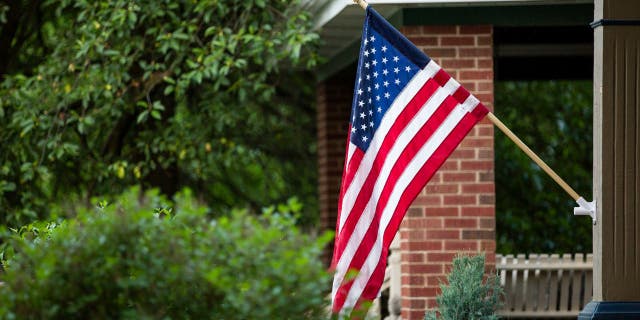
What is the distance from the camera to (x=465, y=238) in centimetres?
895

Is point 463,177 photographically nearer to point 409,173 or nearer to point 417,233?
point 417,233

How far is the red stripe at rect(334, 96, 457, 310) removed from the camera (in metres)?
7.33

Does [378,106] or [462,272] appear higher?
[378,106]

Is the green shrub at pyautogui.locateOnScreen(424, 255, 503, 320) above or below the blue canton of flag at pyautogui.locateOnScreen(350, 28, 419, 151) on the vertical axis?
below

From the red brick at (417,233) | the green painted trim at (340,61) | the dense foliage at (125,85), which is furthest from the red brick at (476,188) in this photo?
the dense foliage at (125,85)

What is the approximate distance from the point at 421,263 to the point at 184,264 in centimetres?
420

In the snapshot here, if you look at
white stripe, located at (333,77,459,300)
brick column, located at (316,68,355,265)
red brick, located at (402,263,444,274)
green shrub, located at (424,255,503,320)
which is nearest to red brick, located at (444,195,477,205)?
red brick, located at (402,263,444,274)

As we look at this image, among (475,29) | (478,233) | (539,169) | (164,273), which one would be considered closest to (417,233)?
Result: (478,233)

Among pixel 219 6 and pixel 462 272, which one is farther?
pixel 219 6

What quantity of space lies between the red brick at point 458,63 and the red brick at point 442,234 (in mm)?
1122

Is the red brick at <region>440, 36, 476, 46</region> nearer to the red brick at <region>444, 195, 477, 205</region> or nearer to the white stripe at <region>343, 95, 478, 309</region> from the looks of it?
the red brick at <region>444, 195, 477, 205</region>

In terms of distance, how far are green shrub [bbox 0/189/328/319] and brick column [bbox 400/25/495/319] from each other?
3949 mm

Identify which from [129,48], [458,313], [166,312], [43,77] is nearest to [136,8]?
[129,48]

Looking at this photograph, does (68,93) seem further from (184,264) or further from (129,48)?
(184,264)
